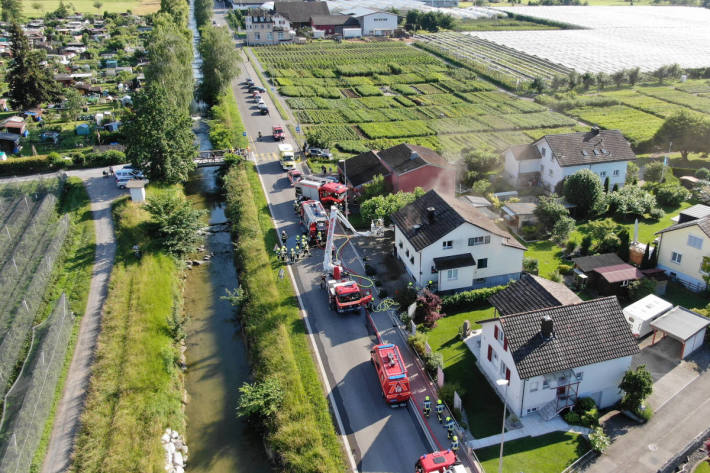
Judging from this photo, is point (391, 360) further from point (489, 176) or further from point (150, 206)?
point (489, 176)

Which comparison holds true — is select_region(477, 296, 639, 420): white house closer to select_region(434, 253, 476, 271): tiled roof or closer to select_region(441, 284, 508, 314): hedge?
select_region(441, 284, 508, 314): hedge

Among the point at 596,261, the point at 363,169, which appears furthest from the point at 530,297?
the point at 363,169

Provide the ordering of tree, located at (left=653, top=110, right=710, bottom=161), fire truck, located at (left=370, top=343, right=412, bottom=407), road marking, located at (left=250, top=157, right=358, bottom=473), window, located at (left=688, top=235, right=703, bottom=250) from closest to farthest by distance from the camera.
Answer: road marking, located at (left=250, top=157, right=358, bottom=473) < fire truck, located at (left=370, top=343, right=412, bottom=407) < window, located at (left=688, top=235, right=703, bottom=250) < tree, located at (left=653, top=110, right=710, bottom=161)

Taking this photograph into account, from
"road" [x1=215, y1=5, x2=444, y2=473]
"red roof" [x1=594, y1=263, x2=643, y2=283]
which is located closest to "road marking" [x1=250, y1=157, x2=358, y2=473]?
"road" [x1=215, y1=5, x2=444, y2=473]

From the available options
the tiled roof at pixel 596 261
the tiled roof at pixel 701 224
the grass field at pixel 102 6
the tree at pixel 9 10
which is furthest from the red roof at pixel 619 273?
the grass field at pixel 102 6

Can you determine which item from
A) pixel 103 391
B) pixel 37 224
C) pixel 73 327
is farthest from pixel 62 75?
pixel 103 391

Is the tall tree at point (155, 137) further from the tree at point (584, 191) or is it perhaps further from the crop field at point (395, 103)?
the tree at point (584, 191)

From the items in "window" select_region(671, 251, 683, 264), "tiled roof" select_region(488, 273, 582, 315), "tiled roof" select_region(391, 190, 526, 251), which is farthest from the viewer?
"window" select_region(671, 251, 683, 264)

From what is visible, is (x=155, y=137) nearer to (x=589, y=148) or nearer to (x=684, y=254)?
(x=589, y=148)
